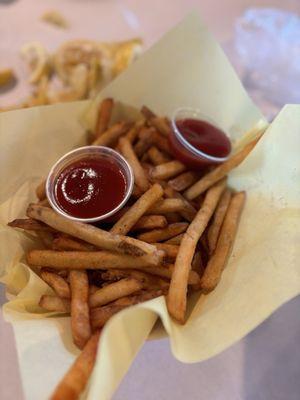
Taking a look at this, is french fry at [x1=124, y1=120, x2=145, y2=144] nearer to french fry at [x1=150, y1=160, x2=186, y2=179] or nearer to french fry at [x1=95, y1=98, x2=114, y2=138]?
french fry at [x1=95, y1=98, x2=114, y2=138]

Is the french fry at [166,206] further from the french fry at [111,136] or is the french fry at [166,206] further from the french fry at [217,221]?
the french fry at [111,136]

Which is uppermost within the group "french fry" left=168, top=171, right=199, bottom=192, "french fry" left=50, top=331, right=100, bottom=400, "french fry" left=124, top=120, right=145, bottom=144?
"french fry" left=124, top=120, right=145, bottom=144

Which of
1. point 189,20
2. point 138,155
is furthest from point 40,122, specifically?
point 189,20

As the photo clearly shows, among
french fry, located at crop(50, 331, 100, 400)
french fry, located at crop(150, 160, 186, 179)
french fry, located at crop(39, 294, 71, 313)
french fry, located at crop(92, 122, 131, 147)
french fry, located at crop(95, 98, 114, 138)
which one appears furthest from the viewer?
french fry, located at crop(95, 98, 114, 138)

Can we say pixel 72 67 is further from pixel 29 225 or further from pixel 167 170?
pixel 29 225

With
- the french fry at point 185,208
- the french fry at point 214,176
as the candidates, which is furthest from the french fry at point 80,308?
the french fry at point 214,176

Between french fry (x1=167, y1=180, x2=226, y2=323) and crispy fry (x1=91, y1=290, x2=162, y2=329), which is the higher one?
french fry (x1=167, y1=180, x2=226, y2=323)

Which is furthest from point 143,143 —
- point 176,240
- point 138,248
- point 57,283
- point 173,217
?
point 57,283

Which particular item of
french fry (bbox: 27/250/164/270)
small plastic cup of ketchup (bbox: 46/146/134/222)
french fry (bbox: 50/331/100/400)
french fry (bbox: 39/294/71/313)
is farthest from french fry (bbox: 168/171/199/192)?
french fry (bbox: 50/331/100/400)
